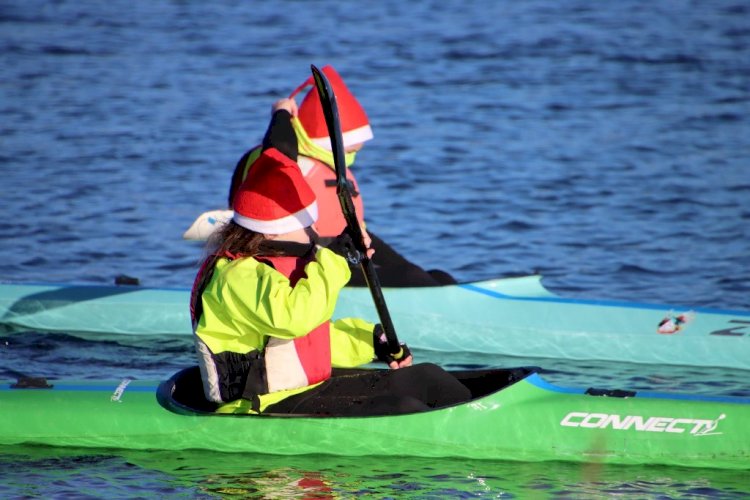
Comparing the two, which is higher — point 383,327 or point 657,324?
point 383,327

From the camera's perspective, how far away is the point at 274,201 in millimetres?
4891

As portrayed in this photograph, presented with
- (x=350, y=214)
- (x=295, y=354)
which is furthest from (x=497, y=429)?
(x=350, y=214)

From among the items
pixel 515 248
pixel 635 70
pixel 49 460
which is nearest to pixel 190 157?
pixel 515 248

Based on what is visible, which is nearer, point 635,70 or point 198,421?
point 198,421

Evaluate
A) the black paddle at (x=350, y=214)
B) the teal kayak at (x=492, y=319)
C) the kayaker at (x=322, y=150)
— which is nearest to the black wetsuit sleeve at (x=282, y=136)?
the kayaker at (x=322, y=150)

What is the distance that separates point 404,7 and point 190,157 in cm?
854

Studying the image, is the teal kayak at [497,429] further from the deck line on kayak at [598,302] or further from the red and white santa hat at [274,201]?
the deck line on kayak at [598,302]

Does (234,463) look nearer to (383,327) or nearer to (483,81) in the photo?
(383,327)

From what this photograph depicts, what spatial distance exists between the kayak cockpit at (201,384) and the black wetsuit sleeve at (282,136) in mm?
1353

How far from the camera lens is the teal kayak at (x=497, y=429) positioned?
5.26 metres

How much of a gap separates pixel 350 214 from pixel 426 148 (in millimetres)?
8005

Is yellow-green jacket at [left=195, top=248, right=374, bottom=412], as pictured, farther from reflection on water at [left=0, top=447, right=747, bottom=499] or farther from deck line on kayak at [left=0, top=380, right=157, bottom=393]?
deck line on kayak at [left=0, top=380, right=157, bottom=393]

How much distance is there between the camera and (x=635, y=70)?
1655 cm

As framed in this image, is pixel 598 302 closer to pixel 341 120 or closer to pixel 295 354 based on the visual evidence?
pixel 341 120
